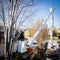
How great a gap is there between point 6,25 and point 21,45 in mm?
1931

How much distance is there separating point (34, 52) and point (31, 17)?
3.83 ft

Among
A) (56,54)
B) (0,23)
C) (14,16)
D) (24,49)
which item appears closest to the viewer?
(14,16)

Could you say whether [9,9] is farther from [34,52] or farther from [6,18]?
[34,52]

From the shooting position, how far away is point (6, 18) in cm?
359

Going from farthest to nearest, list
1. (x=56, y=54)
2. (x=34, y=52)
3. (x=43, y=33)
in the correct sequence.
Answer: (x=43, y=33) < (x=56, y=54) < (x=34, y=52)

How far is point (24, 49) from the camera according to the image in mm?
5102

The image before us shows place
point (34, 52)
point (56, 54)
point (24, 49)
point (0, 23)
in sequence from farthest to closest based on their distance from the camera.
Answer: point (56, 54) → point (24, 49) → point (34, 52) → point (0, 23)

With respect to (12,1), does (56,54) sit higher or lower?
lower

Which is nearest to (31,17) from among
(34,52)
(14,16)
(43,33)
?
(14,16)

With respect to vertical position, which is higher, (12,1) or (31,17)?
(12,1)

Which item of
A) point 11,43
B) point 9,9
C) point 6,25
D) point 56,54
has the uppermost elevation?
point 9,9

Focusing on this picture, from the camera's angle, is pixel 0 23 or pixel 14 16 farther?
pixel 0 23

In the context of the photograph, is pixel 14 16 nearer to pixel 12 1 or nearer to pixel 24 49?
pixel 12 1

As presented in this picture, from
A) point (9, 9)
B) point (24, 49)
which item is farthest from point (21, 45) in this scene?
point (9, 9)
